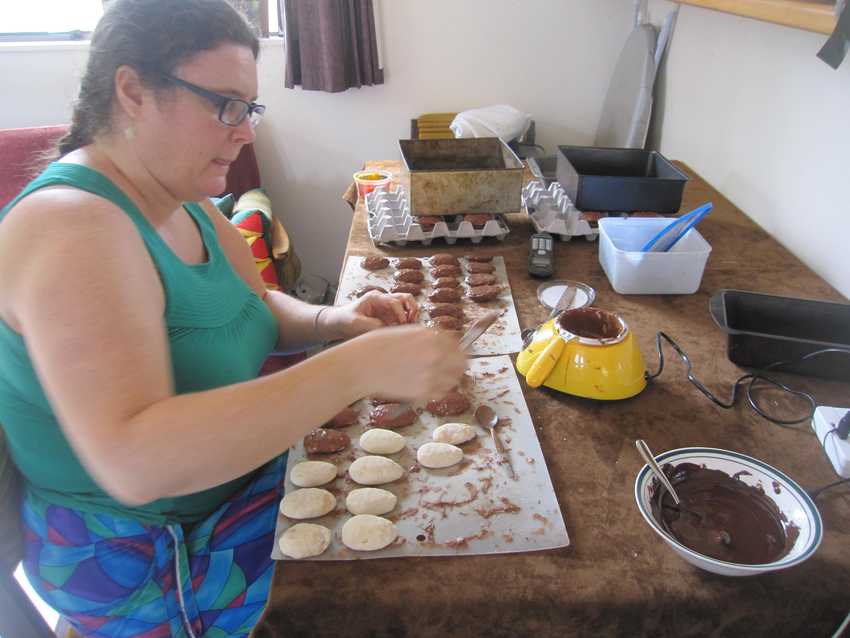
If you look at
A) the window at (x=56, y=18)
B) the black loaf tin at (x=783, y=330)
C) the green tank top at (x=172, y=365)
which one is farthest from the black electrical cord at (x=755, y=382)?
the window at (x=56, y=18)

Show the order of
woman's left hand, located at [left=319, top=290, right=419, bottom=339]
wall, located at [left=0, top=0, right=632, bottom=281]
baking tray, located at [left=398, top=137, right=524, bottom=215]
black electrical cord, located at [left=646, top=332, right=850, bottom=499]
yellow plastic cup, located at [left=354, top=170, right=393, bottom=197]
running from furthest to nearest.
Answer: wall, located at [left=0, top=0, right=632, bottom=281], yellow plastic cup, located at [left=354, top=170, right=393, bottom=197], baking tray, located at [left=398, top=137, right=524, bottom=215], woman's left hand, located at [left=319, top=290, right=419, bottom=339], black electrical cord, located at [left=646, top=332, right=850, bottom=499]

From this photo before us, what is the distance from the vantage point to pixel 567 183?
71.0 inches

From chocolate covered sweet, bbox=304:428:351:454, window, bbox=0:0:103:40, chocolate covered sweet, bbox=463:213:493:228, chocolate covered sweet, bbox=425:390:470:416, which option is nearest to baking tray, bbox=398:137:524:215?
chocolate covered sweet, bbox=463:213:493:228

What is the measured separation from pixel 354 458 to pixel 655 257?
861mm

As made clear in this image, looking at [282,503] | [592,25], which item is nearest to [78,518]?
→ [282,503]

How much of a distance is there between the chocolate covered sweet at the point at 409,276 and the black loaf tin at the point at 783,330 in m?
0.69

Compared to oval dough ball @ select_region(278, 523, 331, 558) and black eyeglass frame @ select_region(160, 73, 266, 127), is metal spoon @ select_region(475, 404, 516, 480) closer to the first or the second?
oval dough ball @ select_region(278, 523, 331, 558)

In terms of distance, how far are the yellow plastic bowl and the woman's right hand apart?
29cm

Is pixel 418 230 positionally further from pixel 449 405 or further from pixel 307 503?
pixel 307 503

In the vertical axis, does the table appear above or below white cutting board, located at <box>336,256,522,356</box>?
below

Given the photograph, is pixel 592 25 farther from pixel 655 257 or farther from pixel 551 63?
pixel 655 257

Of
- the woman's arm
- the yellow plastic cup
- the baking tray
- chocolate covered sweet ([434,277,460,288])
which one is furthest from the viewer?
the yellow plastic cup

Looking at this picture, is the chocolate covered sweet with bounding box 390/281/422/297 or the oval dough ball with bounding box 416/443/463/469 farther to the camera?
the chocolate covered sweet with bounding box 390/281/422/297

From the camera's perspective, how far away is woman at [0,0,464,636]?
680 millimetres
